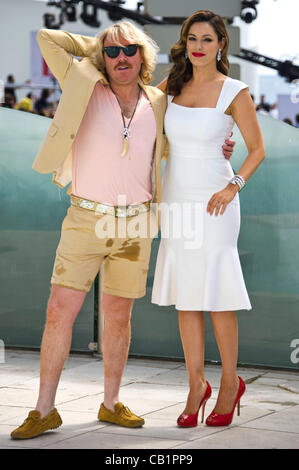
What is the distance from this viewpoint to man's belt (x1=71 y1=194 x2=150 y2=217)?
371 centimetres

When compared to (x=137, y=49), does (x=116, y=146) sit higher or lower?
lower

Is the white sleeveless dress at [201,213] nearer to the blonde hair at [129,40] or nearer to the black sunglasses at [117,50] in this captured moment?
the blonde hair at [129,40]

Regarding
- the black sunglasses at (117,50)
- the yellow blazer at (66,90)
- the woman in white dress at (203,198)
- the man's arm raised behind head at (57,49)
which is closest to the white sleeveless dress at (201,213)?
the woman in white dress at (203,198)

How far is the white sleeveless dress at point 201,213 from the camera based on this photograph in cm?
378

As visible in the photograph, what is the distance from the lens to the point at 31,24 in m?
22.1

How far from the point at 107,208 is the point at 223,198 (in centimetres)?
52

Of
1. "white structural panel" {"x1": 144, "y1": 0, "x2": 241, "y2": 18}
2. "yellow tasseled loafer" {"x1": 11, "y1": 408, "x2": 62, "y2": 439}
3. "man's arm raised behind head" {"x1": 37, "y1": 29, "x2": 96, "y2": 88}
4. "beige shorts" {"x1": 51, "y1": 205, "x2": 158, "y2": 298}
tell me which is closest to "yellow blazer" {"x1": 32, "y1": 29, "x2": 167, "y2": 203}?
"man's arm raised behind head" {"x1": 37, "y1": 29, "x2": 96, "y2": 88}

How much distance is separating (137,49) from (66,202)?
1.85 meters

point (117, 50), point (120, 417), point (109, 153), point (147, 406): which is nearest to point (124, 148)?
point (109, 153)

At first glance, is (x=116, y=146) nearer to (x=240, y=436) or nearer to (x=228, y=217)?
(x=228, y=217)

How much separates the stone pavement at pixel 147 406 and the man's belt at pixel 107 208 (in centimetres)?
97

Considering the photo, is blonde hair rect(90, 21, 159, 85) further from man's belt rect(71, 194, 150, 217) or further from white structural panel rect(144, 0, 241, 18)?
white structural panel rect(144, 0, 241, 18)

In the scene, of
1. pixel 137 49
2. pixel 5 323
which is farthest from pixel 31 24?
pixel 137 49
